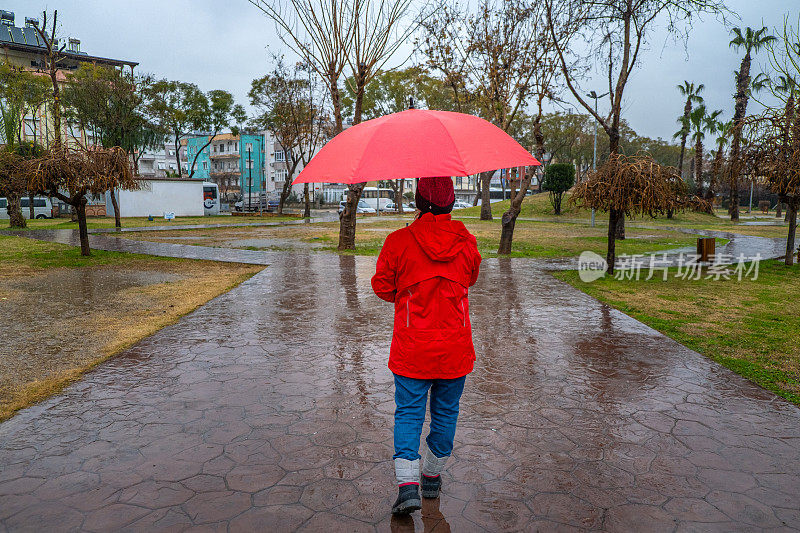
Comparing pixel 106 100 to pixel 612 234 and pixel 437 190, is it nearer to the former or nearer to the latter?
pixel 612 234

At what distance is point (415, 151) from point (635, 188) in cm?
839

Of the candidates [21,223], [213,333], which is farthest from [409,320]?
[21,223]

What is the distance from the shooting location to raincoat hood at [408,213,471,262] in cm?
270

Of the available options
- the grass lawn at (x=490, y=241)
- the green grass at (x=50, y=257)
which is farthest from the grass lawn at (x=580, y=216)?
the green grass at (x=50, y=257)

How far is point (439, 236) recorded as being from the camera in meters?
2.74

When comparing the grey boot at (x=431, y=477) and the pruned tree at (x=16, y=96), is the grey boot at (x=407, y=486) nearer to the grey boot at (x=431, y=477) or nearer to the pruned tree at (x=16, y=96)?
the grey boot at (x=431, y=477)

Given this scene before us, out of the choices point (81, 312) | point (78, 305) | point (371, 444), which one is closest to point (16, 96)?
point (78, 305)

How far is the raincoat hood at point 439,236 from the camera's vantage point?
2.70m

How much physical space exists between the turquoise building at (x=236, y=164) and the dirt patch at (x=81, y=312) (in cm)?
6229

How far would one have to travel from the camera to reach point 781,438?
381 centimetres

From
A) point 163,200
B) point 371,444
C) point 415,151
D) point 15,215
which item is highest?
point 163,200

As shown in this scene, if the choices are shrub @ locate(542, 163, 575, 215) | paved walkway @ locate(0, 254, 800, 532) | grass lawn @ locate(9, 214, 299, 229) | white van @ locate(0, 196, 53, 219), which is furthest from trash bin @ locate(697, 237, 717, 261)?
white van @ locate(0, 196, 53, 219)

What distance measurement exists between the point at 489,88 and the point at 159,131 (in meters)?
32.2

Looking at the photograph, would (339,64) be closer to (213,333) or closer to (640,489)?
(213,333)
